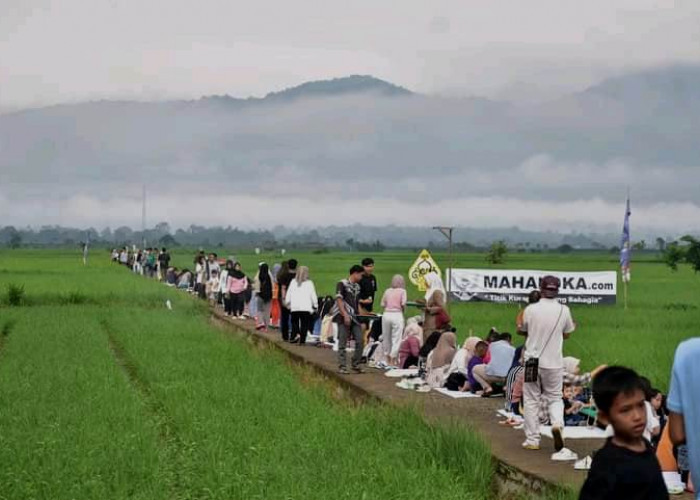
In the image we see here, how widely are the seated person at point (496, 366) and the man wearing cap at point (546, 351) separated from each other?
2618 millimetres

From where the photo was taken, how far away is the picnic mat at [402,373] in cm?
1298

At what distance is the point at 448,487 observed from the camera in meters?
7.09

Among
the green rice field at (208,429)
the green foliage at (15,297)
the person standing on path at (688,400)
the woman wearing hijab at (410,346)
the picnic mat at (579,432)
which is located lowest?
the green foliage at (15,297)

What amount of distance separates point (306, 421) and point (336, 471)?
216 cm

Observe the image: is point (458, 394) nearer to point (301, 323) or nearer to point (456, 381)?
point (456, 381)

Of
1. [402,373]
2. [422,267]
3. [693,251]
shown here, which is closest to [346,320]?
[402,373]

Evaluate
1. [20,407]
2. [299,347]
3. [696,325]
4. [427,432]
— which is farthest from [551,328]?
[696,325]

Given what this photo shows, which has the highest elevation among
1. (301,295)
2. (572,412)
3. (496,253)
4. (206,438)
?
(496,253)

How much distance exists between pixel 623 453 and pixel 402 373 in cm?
949

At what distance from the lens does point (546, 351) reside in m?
8.48

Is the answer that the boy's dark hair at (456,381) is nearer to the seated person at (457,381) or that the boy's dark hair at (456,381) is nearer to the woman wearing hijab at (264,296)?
the seated person at (457,381)

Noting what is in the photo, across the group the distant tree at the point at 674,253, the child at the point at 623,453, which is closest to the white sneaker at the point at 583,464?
the child at the point at 623,453

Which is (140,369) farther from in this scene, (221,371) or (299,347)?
(299,347)

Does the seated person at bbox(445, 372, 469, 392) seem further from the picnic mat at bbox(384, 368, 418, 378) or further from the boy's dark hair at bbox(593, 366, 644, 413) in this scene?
the boy's dark hair at bbox(593, 366, 644, 413)
